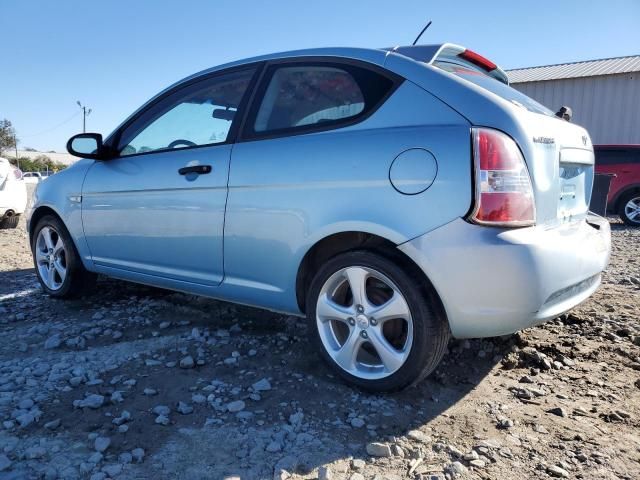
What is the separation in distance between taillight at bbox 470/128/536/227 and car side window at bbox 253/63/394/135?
2.00 ft

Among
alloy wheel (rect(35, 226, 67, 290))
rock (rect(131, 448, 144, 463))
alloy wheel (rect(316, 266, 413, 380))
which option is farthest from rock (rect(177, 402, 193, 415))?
alloy wheel (rect(35, 226, 67, 290))

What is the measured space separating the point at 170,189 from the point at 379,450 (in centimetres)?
197

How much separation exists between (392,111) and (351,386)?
1333 mm

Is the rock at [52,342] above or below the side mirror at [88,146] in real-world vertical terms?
below

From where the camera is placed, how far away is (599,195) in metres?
6.88

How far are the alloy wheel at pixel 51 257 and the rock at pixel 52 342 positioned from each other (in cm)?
96

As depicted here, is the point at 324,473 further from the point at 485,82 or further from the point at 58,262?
the point at 58,262

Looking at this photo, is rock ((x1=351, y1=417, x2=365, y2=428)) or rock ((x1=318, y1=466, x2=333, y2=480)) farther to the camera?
rock ((x1=351, y1=417, x2=365, y2=428))

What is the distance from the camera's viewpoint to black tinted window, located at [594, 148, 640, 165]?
31.0 feet

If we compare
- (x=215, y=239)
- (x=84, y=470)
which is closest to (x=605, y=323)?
(x=215, y=239)

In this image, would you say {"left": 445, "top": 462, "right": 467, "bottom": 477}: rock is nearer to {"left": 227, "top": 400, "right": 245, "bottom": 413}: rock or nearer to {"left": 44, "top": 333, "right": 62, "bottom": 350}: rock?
{"left": 227, "top": 400, "right": 245, "bottom": 413}: rock

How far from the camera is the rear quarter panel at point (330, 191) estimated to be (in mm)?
2109

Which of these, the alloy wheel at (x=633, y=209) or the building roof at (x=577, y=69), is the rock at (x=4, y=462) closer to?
the alloy wheel at (x=633, y=209)

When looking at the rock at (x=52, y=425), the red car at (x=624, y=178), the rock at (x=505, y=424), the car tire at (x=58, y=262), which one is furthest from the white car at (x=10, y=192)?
the red car at (x=624, y=178)
